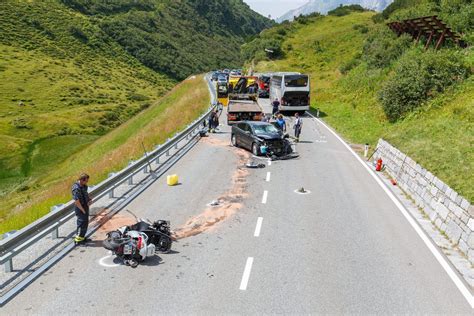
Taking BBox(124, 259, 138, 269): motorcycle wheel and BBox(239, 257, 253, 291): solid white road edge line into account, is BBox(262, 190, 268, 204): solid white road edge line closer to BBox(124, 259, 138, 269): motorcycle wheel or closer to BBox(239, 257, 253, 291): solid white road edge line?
BBox(239, 257, 253, 291): solid white road edge line

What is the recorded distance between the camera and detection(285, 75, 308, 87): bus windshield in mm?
36438

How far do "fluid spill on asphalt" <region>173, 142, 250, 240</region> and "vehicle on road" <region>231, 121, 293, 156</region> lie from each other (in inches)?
132

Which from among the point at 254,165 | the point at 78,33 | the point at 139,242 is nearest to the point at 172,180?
the point at 254,165

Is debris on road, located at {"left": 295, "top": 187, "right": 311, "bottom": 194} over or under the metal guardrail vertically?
under

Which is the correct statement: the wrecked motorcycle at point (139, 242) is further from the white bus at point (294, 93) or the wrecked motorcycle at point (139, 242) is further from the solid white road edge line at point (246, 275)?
the white bus at point (294, 93)

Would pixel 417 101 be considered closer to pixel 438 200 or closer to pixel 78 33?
pixel 438 200

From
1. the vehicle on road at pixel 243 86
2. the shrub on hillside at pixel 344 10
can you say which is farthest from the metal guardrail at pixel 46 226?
the shrub on hillside at pixel 344 10

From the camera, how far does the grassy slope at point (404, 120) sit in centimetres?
1415

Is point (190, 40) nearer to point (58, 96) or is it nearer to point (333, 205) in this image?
point (58, 96)

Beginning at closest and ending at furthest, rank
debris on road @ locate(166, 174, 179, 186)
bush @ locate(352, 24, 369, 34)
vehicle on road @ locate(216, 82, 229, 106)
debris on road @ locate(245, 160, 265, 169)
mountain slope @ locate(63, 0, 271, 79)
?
debris on road @ locate(166, 174, 179, 186)
debris on road @ locate(245, 160, 265, 169)
vehicle on road @ locate(216, 82, 229, 106)
bush @ locate(352, 24, 369, 34)
mountain slope @ locate(63, 0, 271, 79)

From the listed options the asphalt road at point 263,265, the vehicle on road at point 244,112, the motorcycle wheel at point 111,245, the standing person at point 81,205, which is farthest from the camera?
the vehicle on road at point 244,112

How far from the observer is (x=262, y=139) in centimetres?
2103

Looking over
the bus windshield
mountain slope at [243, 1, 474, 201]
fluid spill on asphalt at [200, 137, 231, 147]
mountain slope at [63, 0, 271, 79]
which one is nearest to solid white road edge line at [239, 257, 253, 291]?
mountain slope at [243, 1, 474, 201]

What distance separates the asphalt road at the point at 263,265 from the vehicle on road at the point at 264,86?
118 feet
